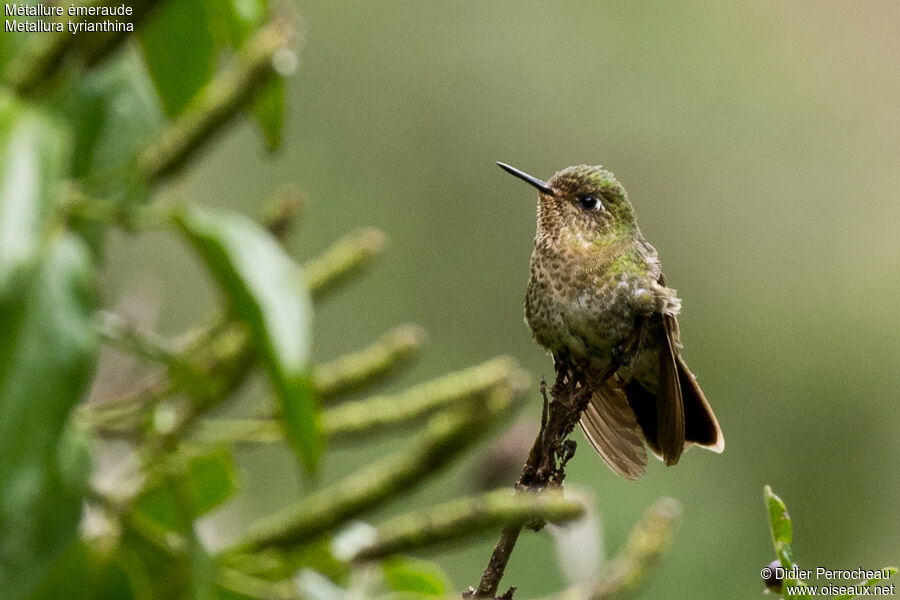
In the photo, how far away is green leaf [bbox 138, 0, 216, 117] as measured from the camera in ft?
7.58

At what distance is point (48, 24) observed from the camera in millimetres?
2188

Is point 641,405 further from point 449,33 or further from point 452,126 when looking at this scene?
point 449,33

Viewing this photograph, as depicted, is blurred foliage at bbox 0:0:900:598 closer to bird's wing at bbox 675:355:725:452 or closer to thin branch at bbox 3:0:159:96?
thin branch at bbox 3:0:159:96

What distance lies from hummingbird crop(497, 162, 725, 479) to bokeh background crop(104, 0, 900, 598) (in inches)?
184

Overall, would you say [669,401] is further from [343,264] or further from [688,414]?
[343,264]

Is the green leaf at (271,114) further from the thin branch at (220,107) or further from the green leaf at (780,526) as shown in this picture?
the green leaf at (780,526)

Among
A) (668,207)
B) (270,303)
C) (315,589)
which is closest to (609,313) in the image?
(270,303)

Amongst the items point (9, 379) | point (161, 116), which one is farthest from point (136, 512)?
point (161, 116)

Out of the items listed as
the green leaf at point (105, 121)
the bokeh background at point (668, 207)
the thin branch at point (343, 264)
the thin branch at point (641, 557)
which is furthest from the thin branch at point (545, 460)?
the bokeh background at point (668, 207)

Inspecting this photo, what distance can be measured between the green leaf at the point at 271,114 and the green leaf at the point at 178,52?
0.12m

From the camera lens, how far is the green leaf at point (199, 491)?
2.39 m

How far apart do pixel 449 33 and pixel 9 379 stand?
12.5 meters

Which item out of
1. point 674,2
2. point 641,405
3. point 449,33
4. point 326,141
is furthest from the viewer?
point 674,2

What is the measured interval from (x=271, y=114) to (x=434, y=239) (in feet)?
26.8
